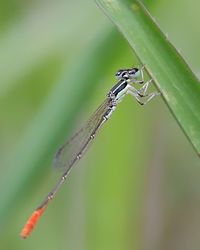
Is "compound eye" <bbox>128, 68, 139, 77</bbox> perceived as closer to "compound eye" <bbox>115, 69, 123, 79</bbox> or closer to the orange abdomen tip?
"compound eye" <bbox>115, 69, 123, 79</bbox>

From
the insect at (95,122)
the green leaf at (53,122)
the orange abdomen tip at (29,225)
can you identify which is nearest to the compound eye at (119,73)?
the insect at (95,122)

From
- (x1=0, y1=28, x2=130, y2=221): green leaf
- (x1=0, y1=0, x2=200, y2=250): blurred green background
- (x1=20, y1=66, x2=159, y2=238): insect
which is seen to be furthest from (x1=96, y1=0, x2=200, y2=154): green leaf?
(x1=20, y1=66, x2=159, y2=238): insect

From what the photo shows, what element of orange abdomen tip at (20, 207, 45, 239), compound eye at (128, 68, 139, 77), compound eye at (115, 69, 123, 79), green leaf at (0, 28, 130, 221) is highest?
compound eye at (115, 69, 123, 79)

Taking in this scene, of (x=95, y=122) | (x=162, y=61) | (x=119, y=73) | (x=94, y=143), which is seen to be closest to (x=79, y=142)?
(x=94, y=143)

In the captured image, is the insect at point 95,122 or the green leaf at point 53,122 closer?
the green leaf at point 53,122

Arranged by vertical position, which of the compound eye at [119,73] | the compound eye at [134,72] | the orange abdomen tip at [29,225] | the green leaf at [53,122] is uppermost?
the compound eye at [119,73]

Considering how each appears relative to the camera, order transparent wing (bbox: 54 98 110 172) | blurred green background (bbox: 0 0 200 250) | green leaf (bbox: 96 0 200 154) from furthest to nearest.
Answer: transparent wing (bbox: 54 98 110 172) < blurred green background (bbox: 0 0 200 250) < green leaf (bbox: 96 0 200 154)

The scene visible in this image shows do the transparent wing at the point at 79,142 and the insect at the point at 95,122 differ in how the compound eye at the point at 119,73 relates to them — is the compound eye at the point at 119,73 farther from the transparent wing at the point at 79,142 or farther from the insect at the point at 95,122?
the transparent wing at the point at 79,142

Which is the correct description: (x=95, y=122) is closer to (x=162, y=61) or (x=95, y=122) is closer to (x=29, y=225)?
(x=29, y=225)
